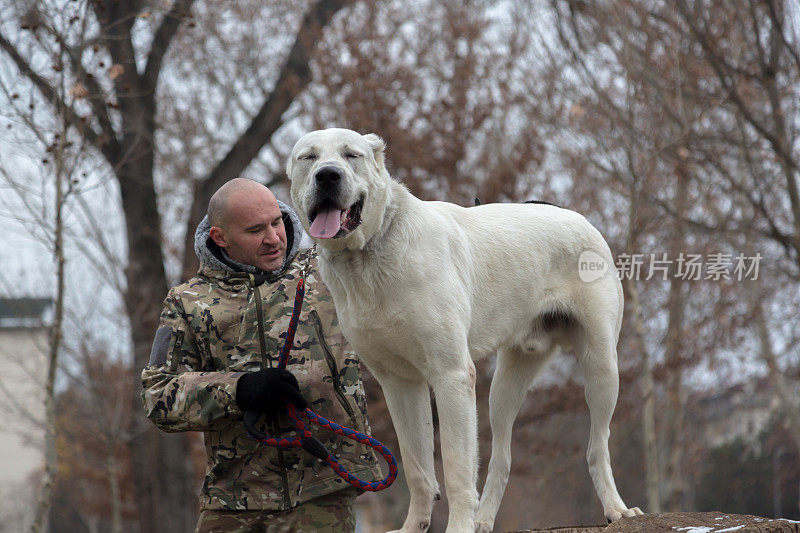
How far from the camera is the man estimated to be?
3.59 metres

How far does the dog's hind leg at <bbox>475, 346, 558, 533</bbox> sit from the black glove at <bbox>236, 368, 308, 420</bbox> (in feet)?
5.24

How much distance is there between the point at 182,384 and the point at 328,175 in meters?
1.09

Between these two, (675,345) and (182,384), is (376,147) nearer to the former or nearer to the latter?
(182,384)

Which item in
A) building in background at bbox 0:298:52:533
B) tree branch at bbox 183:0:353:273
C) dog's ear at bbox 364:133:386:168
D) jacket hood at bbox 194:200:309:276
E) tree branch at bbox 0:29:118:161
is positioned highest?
tree branch at bbox 183:0:353:273

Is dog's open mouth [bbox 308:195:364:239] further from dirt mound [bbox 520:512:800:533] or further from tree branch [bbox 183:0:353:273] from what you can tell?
tree branch [bbox 183:0:353:273]

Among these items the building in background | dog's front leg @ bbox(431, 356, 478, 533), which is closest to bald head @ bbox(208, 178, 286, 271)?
dog's front leg @ bbox(431, 356, 478, 533)

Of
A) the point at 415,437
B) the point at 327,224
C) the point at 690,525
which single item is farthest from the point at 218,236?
the point at 690,525

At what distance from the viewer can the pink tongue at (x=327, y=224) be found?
3506mm

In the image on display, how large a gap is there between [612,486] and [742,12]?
8.26 metres

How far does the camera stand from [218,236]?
3.84 meters

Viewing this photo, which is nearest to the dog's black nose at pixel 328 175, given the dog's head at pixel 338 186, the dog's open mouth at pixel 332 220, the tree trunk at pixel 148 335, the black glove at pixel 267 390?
the dog's head at pixel 338 186

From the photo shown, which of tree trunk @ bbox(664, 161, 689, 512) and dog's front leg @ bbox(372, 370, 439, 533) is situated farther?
tree trunk @ bbox(664, 161, 689, 512)

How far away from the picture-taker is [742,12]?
10578 millimetres

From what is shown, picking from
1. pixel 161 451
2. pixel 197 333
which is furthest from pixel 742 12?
pixel 161 451
